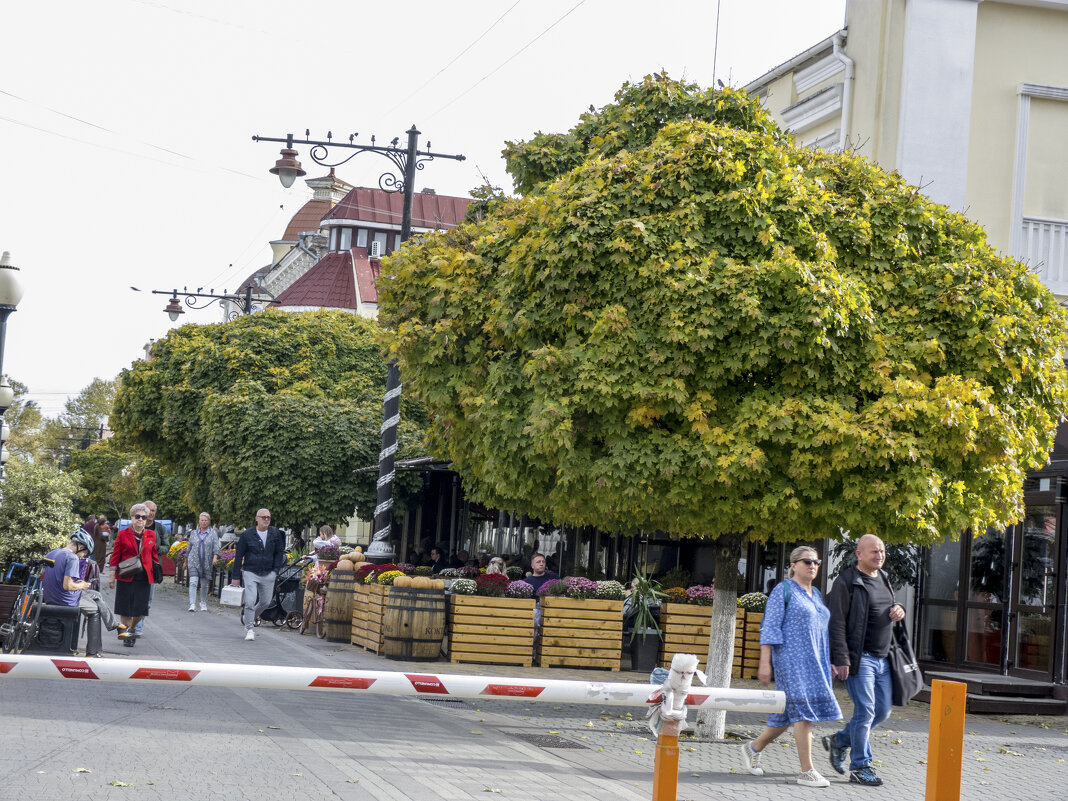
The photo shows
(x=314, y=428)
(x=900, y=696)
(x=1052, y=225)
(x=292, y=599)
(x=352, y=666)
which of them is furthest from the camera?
(x=314, y=428)

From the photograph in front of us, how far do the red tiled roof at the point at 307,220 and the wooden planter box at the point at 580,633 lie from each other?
94623 mm

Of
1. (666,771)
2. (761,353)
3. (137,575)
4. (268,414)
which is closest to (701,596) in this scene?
(137,575)

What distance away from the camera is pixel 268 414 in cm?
2969

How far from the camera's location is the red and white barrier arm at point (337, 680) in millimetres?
5910

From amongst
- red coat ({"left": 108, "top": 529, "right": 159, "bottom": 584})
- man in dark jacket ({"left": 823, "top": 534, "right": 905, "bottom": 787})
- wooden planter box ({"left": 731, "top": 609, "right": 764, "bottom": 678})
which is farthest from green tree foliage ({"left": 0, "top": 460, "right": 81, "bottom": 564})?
man in dark jacket ({"left": 823, "top": 534, "right": 905, "bottom": 787})

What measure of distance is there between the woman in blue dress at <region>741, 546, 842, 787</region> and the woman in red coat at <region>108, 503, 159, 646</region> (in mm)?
8923

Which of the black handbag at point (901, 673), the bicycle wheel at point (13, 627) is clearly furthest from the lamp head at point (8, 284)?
the black handbag at point (901, 673)

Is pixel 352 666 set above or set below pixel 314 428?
below

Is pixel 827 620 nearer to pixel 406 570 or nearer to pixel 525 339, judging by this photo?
pixel 525 339

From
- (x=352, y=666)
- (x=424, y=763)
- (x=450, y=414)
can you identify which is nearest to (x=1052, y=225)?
(x=450, y=414)

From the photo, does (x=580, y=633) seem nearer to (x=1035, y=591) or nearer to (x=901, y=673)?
(x=1035, y=591)

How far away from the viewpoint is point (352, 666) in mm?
15055

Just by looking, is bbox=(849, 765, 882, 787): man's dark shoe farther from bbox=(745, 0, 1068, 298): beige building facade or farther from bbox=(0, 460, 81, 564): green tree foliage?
bbox=(745, 0, 1068, 298): beige building facade

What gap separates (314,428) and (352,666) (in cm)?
1509
